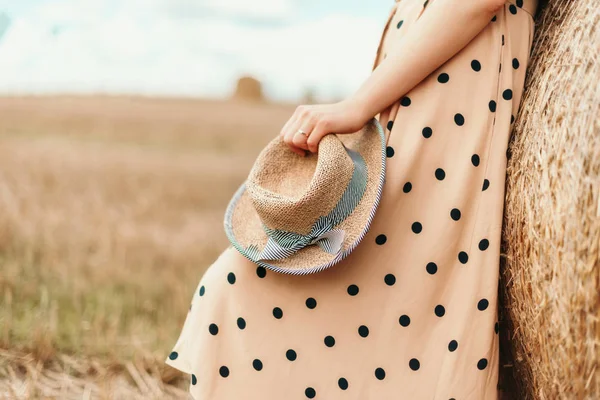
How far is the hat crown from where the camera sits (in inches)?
38.6

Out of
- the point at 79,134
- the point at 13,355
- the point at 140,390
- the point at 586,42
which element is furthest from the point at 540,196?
the point at 79,134

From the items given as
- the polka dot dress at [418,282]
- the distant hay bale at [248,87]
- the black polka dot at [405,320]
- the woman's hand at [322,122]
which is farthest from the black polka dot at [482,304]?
the distant hay bale at [248,87]

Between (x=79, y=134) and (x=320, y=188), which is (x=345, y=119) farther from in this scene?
(x=79, y=134)

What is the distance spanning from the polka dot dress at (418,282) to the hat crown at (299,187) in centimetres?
9

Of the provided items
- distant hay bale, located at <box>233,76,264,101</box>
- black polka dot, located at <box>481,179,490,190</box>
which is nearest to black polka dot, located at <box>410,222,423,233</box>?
black polka dot, located at <box>481,179,490,190</box>

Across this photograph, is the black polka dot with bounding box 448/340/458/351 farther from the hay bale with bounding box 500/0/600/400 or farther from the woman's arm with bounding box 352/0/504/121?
the woman's arm with bounding box 352/0/504/121

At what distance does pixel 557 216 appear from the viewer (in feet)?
3.00

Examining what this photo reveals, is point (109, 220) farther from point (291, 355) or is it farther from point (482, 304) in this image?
point (482, 304)

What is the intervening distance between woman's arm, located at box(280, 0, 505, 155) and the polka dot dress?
0.03m

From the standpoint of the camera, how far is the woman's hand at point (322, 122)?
103 cm

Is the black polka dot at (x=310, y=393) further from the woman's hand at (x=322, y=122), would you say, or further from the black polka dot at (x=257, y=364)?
the woman's hand at (x=322, y=122)

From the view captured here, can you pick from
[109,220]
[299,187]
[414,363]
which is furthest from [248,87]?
[414,363]

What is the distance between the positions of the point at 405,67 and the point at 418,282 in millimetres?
339

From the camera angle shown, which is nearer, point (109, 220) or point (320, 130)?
point (320, 130)
